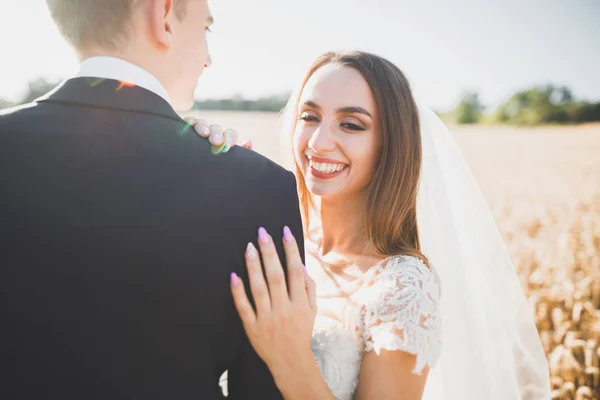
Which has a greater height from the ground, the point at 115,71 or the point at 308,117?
the point at 115,71

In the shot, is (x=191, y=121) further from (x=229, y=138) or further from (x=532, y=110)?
(x=532, y=110)

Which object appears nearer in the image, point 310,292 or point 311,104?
point 310,292

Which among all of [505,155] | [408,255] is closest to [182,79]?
[408,255]

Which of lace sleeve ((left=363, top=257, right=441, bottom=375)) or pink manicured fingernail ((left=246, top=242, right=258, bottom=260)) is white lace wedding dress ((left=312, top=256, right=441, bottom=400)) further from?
pink manicured fingernail ((left=246, top=242, right=258, bottom=260))

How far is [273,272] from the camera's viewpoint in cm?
166

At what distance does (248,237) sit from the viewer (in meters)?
1.56

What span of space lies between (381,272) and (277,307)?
115 centimetres

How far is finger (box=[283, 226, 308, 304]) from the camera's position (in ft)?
5.41

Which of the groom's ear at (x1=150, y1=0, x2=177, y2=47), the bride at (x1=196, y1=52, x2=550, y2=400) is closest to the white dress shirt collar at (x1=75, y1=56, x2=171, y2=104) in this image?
the groom's ear at (x1=150, y1=0, x2=177, y2=47)

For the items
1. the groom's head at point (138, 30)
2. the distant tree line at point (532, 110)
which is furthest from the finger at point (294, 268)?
the distant tree line at point (532, 110)

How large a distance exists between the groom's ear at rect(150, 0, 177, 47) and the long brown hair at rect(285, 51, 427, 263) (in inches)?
70.8

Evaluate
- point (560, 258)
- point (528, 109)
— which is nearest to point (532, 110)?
point (528, 109)

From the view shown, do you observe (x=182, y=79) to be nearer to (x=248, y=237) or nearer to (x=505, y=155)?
(x=248, y=237)

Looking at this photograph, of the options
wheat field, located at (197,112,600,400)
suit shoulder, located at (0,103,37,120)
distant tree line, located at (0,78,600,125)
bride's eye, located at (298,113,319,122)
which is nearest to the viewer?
suit shoulder, located at (0,103,37,120)
